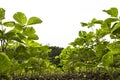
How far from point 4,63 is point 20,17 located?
2.65ft

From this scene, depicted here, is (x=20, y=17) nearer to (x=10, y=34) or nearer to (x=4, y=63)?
(x=10, y=34)

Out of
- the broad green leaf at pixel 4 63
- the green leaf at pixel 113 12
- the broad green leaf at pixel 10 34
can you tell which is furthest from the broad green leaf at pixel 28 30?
the broad green leaf at pixel 4 63

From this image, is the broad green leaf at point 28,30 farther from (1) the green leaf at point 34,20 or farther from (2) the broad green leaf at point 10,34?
(2) the broad green leaf at point 10,34

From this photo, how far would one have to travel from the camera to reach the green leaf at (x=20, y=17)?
255 centimetres

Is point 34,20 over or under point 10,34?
over

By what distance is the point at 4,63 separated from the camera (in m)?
1.83

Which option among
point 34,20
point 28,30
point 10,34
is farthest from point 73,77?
point 10,34

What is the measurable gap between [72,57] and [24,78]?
5.27ft

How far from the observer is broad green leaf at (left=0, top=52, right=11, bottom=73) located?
5.81ft

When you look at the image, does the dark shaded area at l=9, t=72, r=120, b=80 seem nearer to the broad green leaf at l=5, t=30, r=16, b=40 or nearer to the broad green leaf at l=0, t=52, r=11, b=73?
the broad green leaf at l=5, t=30, r=16, b=40

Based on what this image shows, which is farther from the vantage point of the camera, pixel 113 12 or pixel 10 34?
pixel 113 12

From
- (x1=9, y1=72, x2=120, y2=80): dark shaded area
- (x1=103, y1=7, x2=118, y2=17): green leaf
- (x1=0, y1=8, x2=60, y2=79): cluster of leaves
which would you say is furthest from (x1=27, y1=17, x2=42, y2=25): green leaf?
(x1=9, y1=72, x2=120, y2=80): dark shaded area

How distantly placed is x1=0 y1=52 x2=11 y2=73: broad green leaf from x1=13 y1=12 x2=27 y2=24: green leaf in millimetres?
728

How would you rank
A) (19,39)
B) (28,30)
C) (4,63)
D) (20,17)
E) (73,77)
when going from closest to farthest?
1. (4,63)
2. (19,39)
3. (20,17)
4. (28,30)
5. (73,77)
